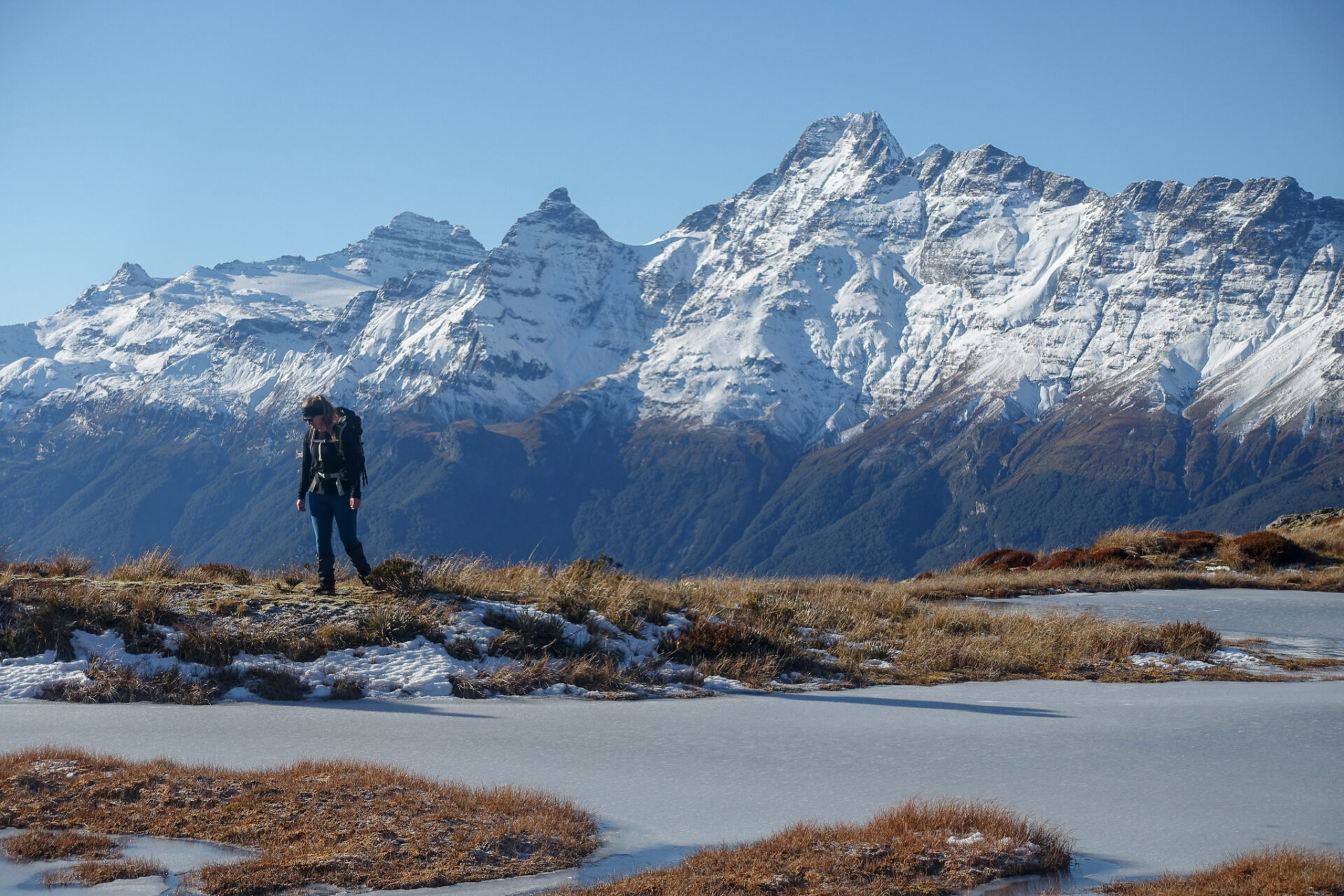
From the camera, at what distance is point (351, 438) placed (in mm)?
12891

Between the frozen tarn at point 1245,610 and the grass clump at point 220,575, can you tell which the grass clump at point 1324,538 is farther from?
the grass clump at point 220,575

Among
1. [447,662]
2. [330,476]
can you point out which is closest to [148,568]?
[330,476]

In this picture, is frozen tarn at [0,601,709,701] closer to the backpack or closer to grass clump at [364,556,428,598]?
grass clump at [364,556,428,598]

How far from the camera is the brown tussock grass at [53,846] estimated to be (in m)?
5.61

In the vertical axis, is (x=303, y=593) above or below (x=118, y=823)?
above

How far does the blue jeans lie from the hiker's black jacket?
96 millimetres

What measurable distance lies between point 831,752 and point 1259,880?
133 inches

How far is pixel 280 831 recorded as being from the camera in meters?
5.95

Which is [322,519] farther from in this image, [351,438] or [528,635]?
[528,635]

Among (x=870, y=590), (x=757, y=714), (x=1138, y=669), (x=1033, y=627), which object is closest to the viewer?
(x=757, y=714)

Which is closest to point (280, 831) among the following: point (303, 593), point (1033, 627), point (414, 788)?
point (414, 788)

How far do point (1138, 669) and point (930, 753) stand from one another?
5088mm

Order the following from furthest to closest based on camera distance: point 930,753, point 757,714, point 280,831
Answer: point 757,714 < point 930,753 < point 280,831

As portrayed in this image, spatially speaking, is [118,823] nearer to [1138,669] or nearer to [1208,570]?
[1138,669]
